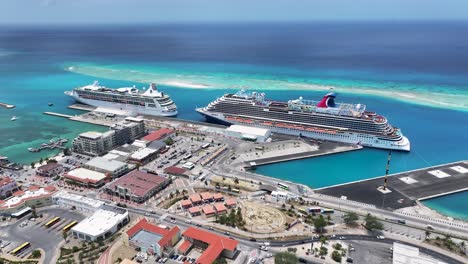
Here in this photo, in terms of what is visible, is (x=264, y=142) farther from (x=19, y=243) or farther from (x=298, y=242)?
(x=19, y=243)

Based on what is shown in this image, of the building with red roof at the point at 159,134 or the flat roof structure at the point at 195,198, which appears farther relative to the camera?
the building with red roof at the point at 159,134

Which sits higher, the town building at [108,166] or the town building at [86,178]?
the town building at [108,166]

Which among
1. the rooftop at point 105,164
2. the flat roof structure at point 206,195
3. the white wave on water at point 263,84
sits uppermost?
the white wave on water at point 263,84

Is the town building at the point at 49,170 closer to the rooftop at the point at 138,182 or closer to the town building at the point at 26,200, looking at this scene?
the town building at the point at 26,200

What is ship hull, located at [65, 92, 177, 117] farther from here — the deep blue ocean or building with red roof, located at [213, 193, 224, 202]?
building with red roof, located at [213, 193, 224, 202]

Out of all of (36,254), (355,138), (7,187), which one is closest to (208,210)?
(36,254)

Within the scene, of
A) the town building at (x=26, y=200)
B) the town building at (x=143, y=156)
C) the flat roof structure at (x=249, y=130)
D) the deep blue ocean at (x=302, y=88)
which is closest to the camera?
the town building at (x=26, y=200)

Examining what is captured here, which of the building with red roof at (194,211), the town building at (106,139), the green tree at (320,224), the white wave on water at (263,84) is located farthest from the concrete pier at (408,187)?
the white wave on water at (263,84)

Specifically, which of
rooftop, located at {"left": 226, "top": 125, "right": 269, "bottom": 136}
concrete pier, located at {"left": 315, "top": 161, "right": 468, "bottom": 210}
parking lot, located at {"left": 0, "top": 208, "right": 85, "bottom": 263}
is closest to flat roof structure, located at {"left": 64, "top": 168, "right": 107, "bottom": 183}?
parking lot, located at {"left": 0, "top": 208, "right": 85, "bottom": 263}

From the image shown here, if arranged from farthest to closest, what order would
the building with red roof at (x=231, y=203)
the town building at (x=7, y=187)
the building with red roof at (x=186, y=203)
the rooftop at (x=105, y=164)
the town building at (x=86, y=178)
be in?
the rooftop at (x=105, y=164)
the town building at (x=86, y=178)
the town building at (x=7, y=187)
the building with red roof at (x=231, y=203)
the building with red roof at (x=186, y=203)
